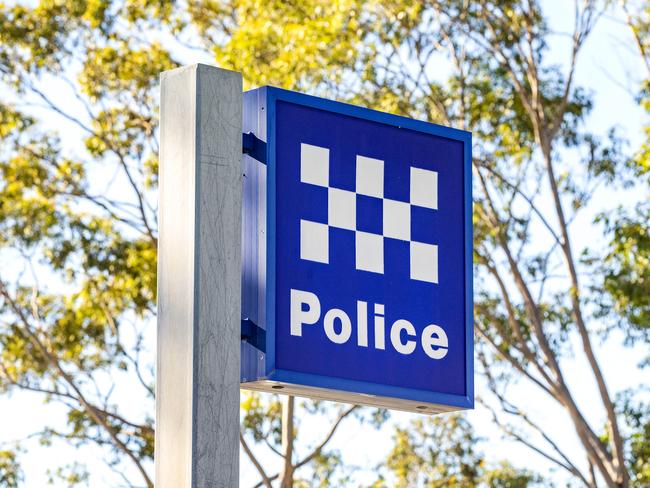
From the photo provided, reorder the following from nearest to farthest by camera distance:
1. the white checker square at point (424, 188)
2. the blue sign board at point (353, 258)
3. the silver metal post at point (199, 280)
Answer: the silver metal post at point (199, 280)
the blue sign board at point (353, 258)
the white checker square at point (424, 188)

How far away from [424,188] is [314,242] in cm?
40

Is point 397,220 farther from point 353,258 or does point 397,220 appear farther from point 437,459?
point 437,459

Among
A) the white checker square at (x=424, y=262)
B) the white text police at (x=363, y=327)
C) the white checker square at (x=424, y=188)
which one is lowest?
the white text police at (x=363, y=327)

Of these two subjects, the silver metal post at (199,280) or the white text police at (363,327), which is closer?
the silver metal post at (199,280)

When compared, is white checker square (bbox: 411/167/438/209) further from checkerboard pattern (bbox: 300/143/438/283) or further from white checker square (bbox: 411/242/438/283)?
white checker square (bbox: 411/242/438/283)

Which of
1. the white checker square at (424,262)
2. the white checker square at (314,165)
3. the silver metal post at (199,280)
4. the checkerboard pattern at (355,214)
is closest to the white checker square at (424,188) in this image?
the checkerboard pattern at (355,214)

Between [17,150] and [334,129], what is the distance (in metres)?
15.4

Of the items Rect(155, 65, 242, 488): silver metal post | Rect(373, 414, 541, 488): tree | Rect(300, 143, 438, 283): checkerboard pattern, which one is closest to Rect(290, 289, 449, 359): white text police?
Rect(300, 143, 438, 283): checkerboard pattern

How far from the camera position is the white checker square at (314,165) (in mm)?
3402

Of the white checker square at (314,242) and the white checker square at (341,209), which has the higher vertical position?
the white checker square at (341,209)

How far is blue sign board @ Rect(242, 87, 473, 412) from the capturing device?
10.7 ft

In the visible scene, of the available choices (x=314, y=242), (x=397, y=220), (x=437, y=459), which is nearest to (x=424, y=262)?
(x=397, y=220)

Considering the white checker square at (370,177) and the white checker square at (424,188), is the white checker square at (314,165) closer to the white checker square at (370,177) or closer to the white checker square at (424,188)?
the white checker square at (370,177)

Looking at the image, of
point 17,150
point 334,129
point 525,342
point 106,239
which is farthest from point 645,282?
point 334,129
